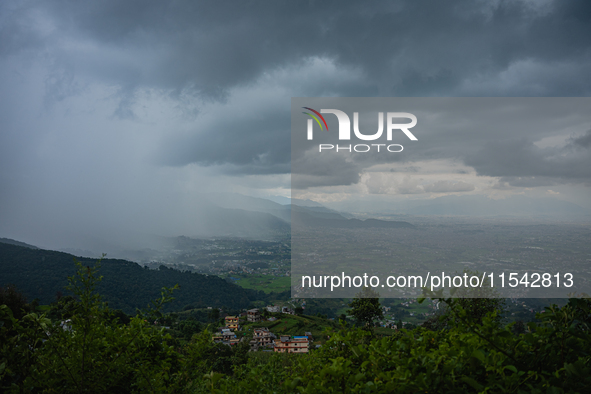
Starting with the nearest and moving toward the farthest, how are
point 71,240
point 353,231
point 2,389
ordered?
point 2,389, point 353,231, point 71,240

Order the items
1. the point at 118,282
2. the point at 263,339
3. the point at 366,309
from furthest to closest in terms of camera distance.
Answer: the point at 118,282 < the point at 263,339 < the point at 366,309

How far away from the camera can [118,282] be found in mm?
50250

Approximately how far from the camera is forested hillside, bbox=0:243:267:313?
43562 mm

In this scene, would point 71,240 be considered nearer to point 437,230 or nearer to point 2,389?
point 437,230

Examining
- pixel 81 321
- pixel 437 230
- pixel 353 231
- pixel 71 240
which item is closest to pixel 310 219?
pixel 353 231

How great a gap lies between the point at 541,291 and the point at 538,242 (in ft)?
17.7

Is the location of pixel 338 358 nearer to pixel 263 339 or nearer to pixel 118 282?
pixel 263 339

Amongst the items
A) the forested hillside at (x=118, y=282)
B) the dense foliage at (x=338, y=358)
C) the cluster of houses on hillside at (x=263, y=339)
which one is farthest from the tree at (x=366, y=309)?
the forested hillside at (x=118, y=282)

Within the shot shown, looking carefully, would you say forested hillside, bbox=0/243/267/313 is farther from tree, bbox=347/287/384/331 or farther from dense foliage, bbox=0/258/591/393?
dense foliage, bbox=0/258/591/393

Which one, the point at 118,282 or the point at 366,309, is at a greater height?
the point at 366,309

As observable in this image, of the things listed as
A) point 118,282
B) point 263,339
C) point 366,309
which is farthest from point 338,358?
point 118,282

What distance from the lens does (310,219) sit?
134 ft

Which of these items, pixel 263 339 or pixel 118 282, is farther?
pixel 118 282

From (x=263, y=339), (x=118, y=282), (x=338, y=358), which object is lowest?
(x=263, y=339)
